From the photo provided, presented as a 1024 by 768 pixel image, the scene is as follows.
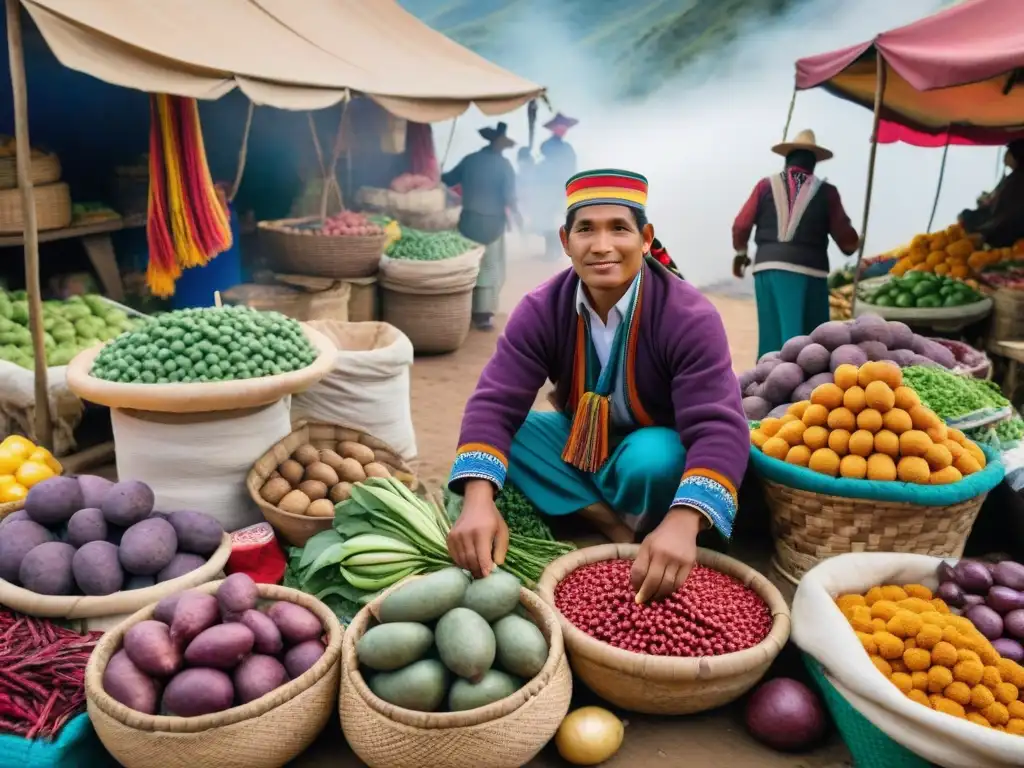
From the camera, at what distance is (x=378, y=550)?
88.2 inches

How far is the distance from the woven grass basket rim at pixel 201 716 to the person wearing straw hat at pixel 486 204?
564cm

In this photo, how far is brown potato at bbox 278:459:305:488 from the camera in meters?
2.76

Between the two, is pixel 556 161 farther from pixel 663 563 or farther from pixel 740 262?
pixel 663 563

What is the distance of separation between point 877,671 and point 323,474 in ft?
5.95

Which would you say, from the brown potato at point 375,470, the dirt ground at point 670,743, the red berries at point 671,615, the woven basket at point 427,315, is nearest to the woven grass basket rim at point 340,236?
the woven basket at point 427,315

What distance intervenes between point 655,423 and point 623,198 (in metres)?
0.71

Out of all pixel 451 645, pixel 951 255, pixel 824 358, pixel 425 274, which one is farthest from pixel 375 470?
pixel 951 255

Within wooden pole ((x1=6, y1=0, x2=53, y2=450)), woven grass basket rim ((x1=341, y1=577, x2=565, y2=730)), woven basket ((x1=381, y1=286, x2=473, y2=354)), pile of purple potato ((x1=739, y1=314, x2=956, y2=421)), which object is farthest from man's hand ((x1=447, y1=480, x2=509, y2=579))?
woven basket ((x1=381, y1=286, x2=473, y2=354))

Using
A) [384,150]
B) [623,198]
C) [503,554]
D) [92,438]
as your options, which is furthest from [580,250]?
[384,150]

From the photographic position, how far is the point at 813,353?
→ 2.95m

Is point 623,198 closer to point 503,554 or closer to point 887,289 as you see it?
point 503,554

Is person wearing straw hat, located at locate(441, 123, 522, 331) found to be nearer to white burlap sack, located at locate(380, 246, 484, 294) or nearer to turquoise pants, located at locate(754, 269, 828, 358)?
white burlap sack, located at locate(380, 246, 484, 294)

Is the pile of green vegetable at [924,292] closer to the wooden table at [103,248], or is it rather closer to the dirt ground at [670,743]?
the dirt ground at [670,743]

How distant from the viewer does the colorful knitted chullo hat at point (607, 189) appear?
2.10 metres
